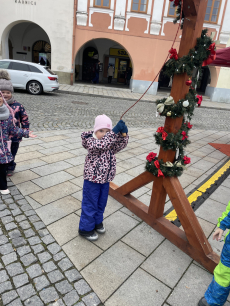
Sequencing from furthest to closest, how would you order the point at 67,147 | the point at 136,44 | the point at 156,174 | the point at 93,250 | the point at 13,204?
the point at 136,44, the point at 67,147, the point at 13,204, the point at 156,174, the point at 93,250

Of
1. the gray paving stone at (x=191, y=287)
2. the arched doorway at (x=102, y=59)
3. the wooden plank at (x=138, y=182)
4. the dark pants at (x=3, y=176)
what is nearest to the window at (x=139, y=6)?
the arched doorway at (x=102, y=59)

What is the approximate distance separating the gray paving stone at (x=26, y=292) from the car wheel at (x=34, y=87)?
11.2 m

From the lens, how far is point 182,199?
2.61 m

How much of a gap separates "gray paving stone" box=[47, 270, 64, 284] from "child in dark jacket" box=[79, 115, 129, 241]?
53 cm

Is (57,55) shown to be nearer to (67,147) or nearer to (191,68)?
(67,147)

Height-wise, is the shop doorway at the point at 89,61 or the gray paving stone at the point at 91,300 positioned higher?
the shop doorway at the point at 89,61

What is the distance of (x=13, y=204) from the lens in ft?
10.4

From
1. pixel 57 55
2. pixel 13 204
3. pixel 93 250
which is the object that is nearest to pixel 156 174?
pixel 93 250

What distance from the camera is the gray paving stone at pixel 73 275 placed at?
215cm

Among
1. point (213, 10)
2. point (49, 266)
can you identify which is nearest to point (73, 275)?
point (49, 266)

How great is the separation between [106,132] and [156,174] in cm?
82

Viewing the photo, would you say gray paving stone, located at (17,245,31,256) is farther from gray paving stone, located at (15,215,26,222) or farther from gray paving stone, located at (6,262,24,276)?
gray paving stone, located at (15,215,26,222)

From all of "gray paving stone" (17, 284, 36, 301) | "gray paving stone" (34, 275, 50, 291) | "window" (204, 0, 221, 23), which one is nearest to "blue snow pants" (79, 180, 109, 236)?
"gray paving stone" (34, 275, 50, 291)

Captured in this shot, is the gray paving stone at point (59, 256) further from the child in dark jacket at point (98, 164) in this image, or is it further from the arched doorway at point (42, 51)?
the arched doorway at point (42, 51)
